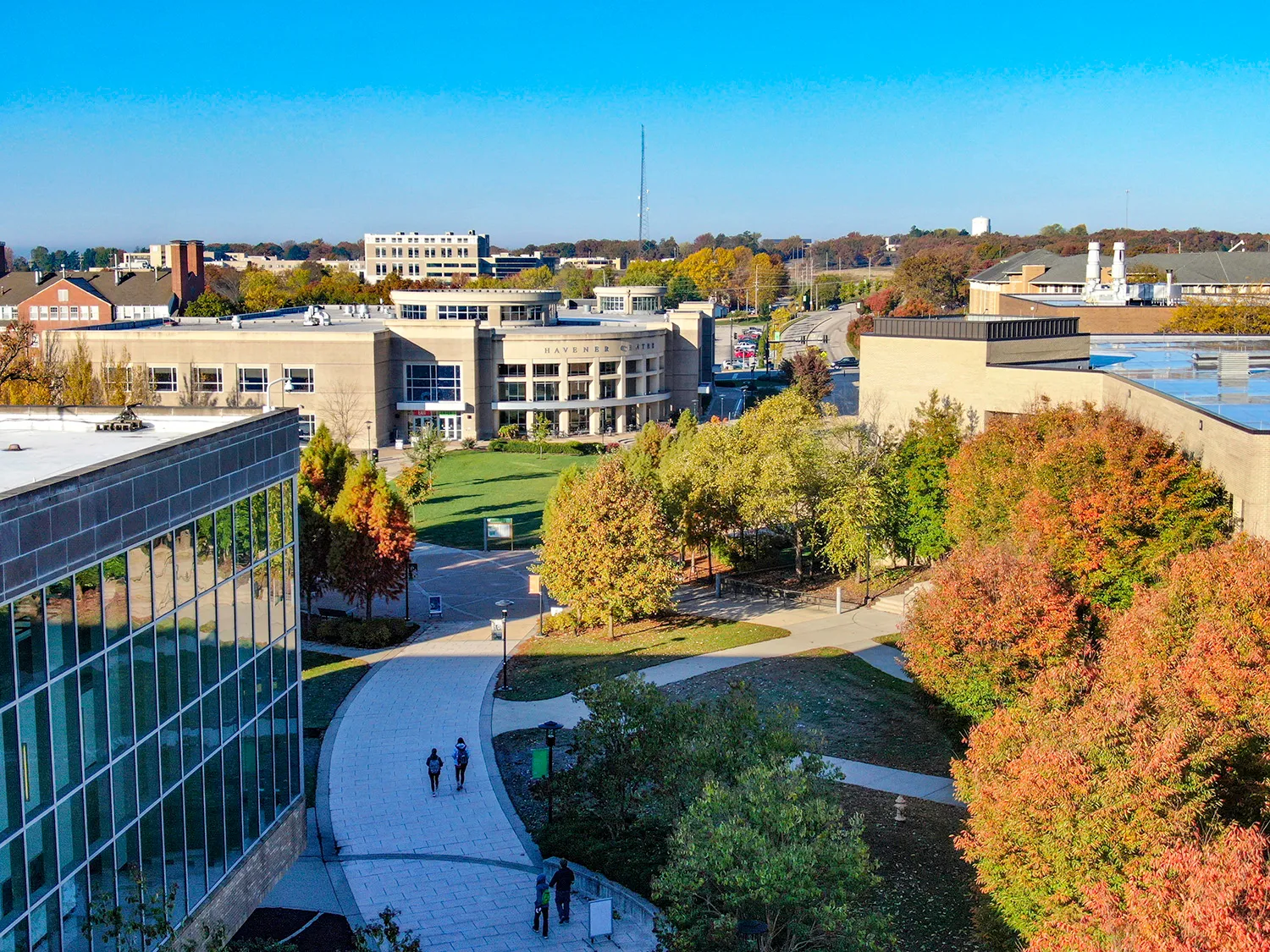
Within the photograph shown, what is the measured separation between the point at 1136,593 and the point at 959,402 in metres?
19.9

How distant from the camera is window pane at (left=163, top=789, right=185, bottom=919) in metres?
17.9

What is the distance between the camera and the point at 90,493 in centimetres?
1545

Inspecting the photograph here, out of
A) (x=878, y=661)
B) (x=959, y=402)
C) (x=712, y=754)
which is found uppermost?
(x=959, y=402)

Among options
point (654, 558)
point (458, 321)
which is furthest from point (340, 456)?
point (458, 321)

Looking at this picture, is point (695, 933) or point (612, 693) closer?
point (695, 933)

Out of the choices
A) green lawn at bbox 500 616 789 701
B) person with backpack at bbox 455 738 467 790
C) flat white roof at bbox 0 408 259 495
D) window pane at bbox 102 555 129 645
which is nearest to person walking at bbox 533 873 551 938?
person with backpack at bbox 455 738 467 790

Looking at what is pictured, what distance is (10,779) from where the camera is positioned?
14266 millimetres

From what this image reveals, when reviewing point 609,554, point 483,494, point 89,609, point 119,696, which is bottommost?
point 483,494

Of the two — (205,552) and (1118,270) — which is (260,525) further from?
(1118,270)

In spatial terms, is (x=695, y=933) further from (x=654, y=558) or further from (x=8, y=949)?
(x=654, y=558)

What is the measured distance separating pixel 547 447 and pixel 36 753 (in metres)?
59.0

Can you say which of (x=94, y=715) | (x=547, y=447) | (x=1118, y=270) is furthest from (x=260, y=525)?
(x=1118, y=270)

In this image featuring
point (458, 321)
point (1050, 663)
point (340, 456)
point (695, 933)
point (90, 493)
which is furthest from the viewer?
point (458, 321)

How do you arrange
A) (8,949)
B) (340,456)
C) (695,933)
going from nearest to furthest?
1. (8,949)
2. (695,933)
3. (340,456)
